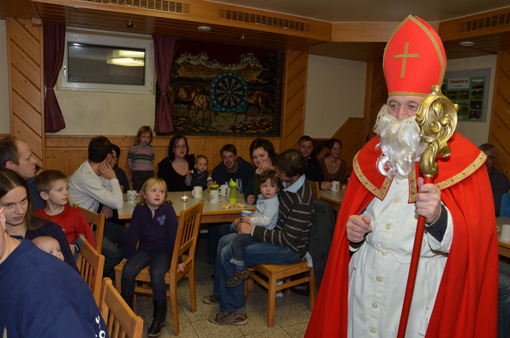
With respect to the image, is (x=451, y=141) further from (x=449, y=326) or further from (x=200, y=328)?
(x=200, y=328)

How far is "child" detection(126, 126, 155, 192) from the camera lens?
17.5 ft

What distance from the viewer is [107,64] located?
563cm

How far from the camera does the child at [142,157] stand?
5348 mm

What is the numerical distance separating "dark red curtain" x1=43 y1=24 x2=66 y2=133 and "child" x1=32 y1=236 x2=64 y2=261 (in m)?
3.59

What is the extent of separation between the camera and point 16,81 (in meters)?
4.90

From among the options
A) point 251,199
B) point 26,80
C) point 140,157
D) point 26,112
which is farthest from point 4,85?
point 251,199

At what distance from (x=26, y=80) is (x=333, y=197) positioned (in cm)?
397

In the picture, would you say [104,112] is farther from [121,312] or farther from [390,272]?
[390,272]

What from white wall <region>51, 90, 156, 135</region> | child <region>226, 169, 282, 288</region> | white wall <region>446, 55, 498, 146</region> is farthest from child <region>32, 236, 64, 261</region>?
white wall <region>446, 55, 498, 146</region>

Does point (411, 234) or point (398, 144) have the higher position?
point (398, 144)

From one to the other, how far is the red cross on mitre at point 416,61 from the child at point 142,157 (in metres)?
4.26

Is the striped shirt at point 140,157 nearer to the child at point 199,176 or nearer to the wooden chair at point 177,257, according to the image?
the child at point 199,176

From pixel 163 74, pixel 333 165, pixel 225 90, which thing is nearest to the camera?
pixel 333 165

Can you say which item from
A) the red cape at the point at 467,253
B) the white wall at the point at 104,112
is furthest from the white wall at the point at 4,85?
the red cape at the point at 467,253
